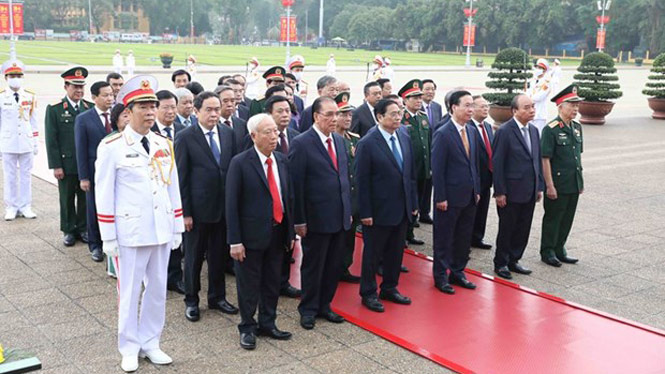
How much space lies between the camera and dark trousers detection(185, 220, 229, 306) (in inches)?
208

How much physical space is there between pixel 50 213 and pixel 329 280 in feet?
15.7

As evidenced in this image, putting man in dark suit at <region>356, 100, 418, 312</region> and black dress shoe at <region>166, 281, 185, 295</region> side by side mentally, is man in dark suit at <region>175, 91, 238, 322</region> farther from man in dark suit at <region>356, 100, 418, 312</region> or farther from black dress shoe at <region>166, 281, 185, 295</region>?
man in dark suit at <region>356, 100, 418, 312</region>

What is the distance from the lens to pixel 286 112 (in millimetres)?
5375

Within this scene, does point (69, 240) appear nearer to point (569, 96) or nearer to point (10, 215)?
point (10, 215)

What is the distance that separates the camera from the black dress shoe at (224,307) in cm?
542

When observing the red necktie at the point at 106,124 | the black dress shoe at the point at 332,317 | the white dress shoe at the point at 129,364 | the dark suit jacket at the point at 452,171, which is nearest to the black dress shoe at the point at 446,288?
the dark suit jacket at the point at 452,171

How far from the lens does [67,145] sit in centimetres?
722

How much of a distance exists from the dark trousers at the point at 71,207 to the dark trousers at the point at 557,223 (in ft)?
16.1

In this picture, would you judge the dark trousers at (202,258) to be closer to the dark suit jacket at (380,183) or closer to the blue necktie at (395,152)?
the dark suit jacket at (380,183)

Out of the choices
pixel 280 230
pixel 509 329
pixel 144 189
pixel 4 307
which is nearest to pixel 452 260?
pixel 509 329

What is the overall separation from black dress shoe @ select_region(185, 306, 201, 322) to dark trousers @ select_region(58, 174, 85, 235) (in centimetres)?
260

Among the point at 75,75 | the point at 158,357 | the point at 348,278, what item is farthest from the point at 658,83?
the point at 158,357

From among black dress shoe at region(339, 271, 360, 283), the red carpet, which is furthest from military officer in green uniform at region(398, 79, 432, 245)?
the red carpet

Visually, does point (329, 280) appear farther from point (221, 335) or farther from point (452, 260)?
point (452, 260)
